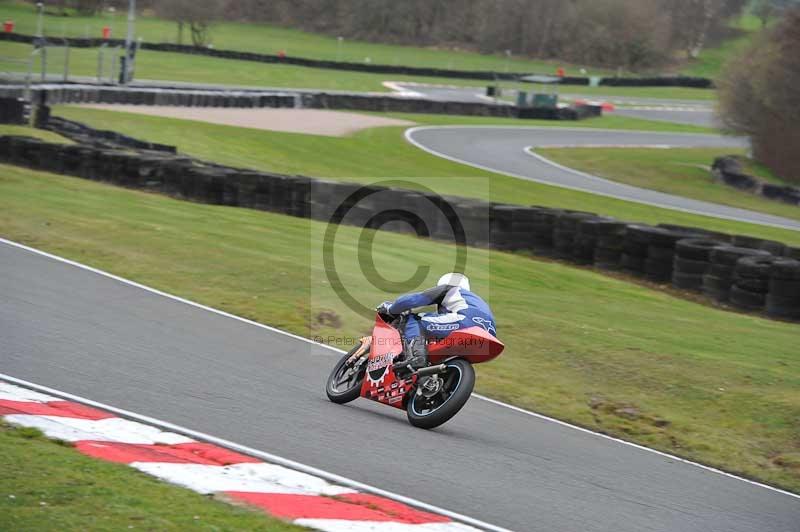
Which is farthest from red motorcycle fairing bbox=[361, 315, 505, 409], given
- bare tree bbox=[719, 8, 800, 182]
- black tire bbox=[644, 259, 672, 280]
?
bare tree bbox=[719, 8, 800, 182]

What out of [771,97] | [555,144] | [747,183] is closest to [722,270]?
[747,183]

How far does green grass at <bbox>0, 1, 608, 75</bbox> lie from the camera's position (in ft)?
245

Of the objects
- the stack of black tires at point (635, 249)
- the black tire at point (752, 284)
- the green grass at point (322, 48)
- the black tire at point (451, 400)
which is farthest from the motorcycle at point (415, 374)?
the green grass at point (322, 48)

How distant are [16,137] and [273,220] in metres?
6.21

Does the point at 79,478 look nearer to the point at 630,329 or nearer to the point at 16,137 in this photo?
the point at 630,329

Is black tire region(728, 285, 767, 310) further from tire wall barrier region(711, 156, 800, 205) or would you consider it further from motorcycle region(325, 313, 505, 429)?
tire wall barrier region(711, 156, 800, 205)

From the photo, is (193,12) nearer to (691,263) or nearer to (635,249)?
(635,249)

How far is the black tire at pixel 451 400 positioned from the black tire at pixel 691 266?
316 inches

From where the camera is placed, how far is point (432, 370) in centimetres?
784

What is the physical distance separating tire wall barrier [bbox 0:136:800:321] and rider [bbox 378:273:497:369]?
7192 mm

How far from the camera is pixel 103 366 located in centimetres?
846

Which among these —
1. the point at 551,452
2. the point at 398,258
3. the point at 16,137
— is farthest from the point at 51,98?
the point at 551,452

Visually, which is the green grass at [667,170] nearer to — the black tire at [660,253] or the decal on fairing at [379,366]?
the black tire at [660,253]

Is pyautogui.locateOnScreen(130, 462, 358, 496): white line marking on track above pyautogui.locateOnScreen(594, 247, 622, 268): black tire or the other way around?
the other way around
